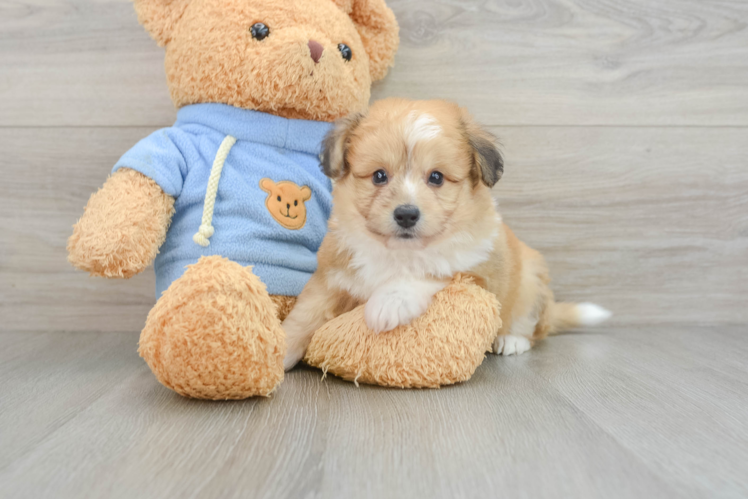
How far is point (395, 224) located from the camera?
128 centimetres

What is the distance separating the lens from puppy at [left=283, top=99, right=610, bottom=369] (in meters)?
1.31

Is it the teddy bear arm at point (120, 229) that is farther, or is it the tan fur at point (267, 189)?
the teddy bear arm at point (120, 229)

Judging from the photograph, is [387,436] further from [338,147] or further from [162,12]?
[162,12]

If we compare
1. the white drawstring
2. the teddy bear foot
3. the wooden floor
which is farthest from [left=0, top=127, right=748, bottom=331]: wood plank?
the teddy bear foot

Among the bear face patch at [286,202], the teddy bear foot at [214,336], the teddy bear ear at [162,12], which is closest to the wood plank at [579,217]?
the teddy bear ear at [162,12]

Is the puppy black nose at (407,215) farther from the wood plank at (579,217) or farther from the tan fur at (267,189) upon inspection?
the wood plank at (579,217)

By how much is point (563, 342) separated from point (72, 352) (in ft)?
5.27

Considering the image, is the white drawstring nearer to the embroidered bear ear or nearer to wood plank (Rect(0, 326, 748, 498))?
the embroidered bear ear

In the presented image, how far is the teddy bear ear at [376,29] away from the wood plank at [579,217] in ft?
1.77

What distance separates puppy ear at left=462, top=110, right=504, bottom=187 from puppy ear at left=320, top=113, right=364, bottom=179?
0.95ft

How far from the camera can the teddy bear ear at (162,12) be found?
160 centimetres

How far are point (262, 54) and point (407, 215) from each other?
2.05ft

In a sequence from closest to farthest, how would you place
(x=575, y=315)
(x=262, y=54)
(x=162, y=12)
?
(x=262, y=54), (x=162, y=12), (x=575, y=315)

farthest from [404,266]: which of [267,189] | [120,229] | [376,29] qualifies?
[376,29]
